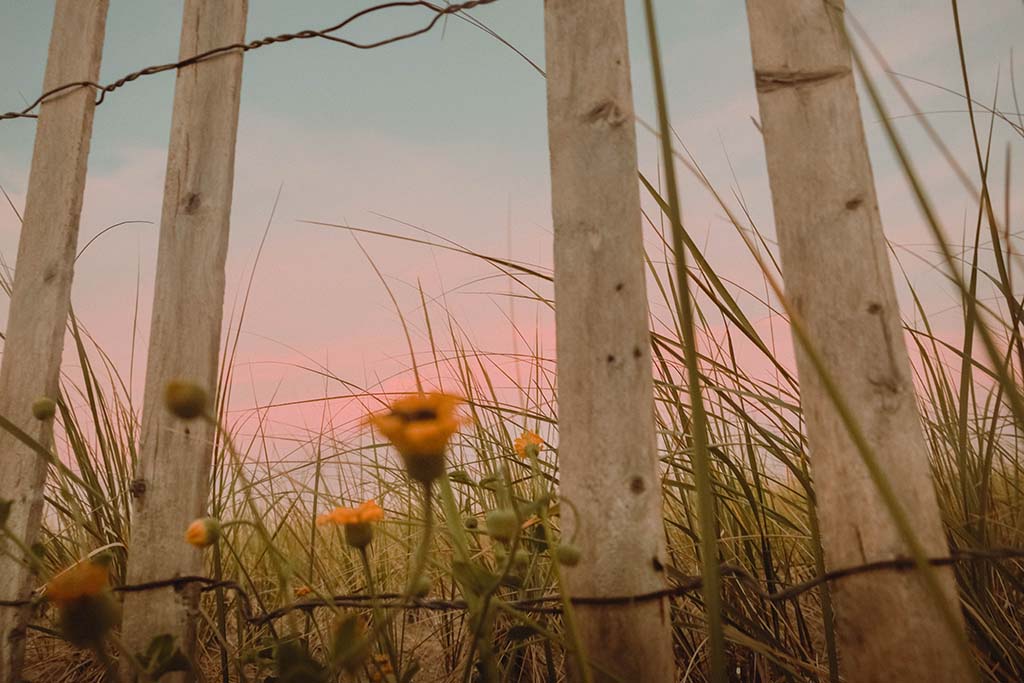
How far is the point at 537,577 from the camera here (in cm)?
171

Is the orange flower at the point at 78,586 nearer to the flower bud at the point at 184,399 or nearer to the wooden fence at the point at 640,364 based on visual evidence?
the flower bud at the point at 184,399

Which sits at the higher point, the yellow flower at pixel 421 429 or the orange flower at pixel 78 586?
the yellow flower at pixel 421 429

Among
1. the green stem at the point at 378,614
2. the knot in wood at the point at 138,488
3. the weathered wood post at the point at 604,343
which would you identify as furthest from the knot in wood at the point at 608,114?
the knot in wood at the point at 138,488

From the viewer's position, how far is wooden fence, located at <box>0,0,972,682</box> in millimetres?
1097

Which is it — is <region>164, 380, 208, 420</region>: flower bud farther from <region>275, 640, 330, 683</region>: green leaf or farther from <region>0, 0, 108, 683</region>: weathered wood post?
<region>0, 0, 108, 683</region>: weathered wood post

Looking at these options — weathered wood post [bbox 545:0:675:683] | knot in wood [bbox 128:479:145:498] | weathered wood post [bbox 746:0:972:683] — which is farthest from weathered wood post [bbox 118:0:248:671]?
weathered wood post [bbox 746:0:972:683]

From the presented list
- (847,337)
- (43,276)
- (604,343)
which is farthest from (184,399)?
(43,276)

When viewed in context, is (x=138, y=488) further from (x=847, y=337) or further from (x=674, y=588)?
(x=847, y=337)

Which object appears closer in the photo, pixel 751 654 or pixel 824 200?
pixel 824 200

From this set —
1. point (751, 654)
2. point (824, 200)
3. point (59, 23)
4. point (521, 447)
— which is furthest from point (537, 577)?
point (59, 23)

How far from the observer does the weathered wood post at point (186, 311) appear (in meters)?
1.53

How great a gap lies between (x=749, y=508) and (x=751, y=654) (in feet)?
1.02

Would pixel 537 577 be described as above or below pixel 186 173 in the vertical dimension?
below

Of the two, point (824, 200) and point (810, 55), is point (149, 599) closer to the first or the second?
point (824, 200)
